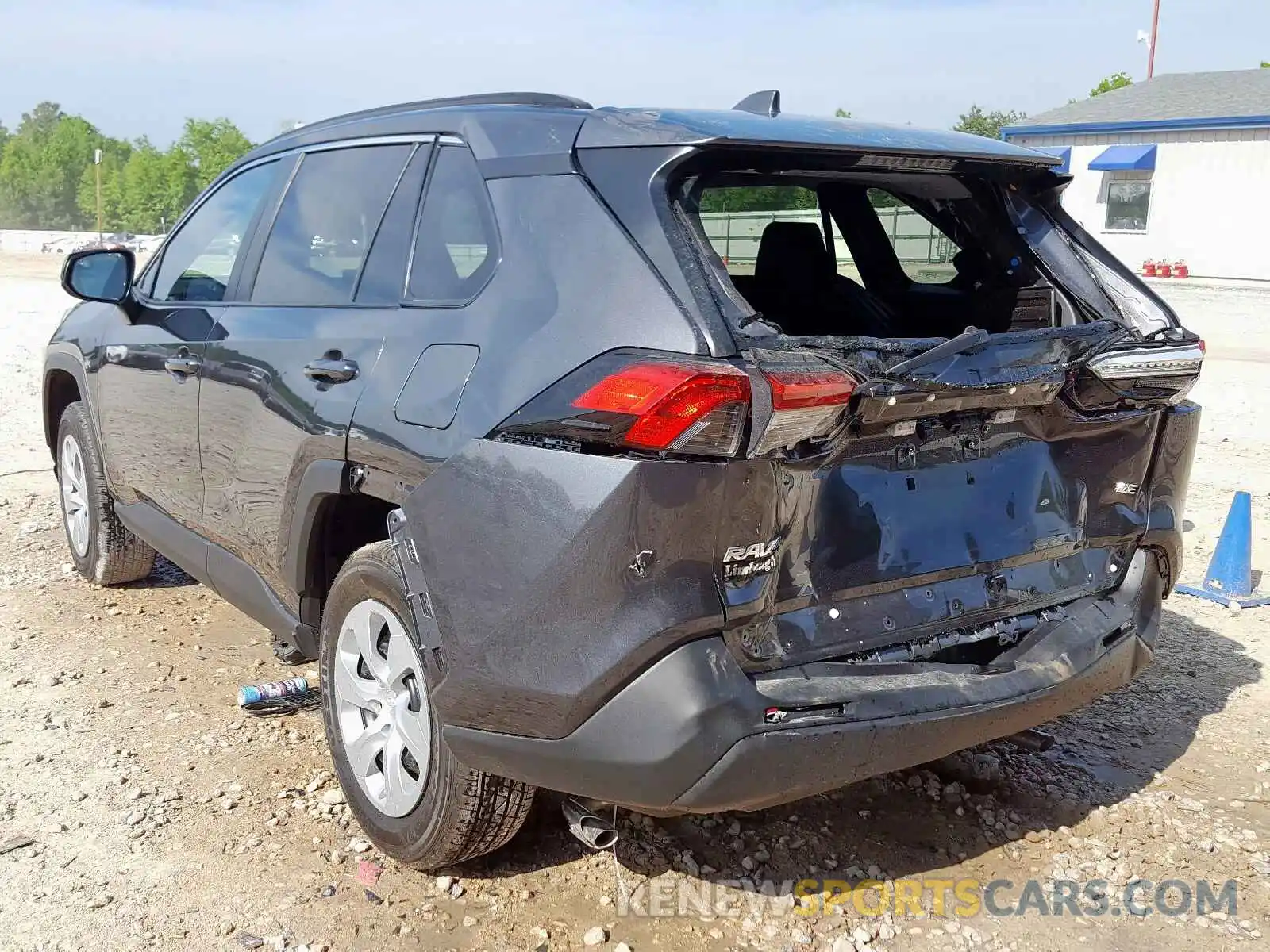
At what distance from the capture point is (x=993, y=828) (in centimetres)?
347

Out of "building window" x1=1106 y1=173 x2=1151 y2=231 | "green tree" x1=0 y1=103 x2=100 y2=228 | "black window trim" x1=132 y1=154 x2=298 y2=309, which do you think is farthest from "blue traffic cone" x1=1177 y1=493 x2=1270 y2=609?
"green tree" x1=0 y1=103 x2=100 y2=228

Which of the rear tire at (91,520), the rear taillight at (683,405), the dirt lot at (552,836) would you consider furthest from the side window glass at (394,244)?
the rear tire at (91,520)

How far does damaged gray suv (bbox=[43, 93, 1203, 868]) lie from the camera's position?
2441mm

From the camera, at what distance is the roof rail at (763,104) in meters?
3.21

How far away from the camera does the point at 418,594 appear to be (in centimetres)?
278

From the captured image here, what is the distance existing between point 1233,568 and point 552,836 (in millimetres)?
3764

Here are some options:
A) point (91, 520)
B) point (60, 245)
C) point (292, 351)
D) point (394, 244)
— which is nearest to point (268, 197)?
point (292, 351)

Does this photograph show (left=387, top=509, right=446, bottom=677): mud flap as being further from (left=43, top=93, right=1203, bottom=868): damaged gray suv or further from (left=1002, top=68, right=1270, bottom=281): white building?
(left=1002, top=68, right=1270, bottom=281): white building

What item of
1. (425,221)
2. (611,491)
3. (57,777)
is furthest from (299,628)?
(611,491)

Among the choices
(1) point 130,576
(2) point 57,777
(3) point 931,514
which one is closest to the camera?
(3) point 931,514

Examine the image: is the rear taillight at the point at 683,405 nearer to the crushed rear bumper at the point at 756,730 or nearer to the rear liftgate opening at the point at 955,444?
the rear liftgate opening at the point at 955,444

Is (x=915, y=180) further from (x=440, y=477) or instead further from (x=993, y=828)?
(x=993, y=828)

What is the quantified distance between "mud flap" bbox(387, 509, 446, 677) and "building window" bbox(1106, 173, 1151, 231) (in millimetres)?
29025

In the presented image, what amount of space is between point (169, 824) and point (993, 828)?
2372 millimetres
